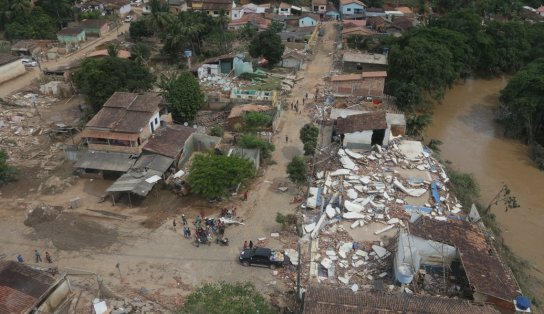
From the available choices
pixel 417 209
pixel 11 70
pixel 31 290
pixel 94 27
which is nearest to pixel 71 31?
pixel 94 27

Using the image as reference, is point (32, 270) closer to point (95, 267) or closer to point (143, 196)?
point (95, 267)

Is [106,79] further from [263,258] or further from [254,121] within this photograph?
[263,258]

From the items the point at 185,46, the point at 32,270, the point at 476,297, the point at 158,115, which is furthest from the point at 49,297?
the point at 185,46

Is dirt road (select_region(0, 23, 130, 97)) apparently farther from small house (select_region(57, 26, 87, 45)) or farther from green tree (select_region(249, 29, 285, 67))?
green tree (select_region(249, 29, 285, 67))

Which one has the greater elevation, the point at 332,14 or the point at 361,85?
the point at 332,14

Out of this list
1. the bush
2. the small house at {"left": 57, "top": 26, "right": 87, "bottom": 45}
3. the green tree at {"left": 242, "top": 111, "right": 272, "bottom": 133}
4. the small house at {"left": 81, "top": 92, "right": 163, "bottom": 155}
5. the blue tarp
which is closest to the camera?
the blue tarp

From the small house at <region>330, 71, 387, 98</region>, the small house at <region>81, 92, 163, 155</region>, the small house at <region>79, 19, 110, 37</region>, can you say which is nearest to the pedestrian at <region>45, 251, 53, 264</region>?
the small house at <region>81, 92, 163, 155</region>
